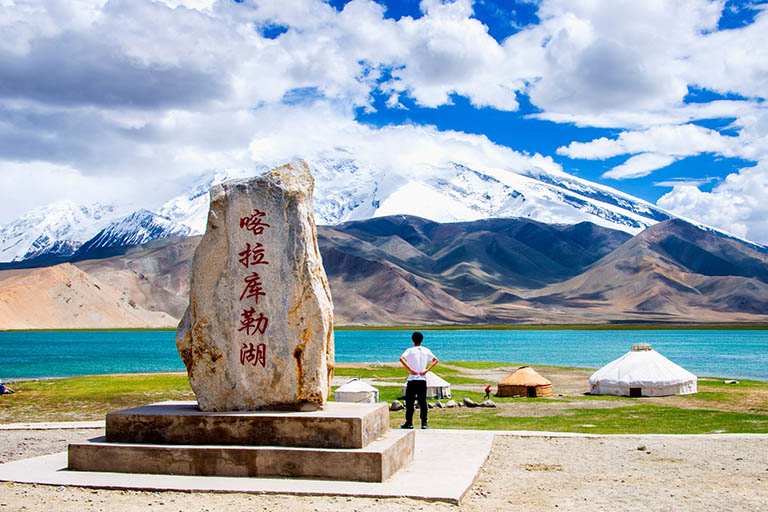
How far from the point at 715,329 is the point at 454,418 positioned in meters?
158

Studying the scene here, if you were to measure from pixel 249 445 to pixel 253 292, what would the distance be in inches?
80.2

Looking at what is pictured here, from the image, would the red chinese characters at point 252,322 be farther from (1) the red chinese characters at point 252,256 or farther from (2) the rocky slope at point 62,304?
(2) the rocky slope at point 62,304

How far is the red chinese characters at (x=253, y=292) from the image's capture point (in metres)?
10.2

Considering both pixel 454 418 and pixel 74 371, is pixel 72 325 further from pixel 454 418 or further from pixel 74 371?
pixel 454 418

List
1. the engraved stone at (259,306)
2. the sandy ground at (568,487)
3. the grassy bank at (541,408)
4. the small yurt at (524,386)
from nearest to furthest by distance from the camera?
the sandy ground at (568,487) < the engraved stone at (259,306) < the grassy bank at (541,408) < the small yurt at (524,386)

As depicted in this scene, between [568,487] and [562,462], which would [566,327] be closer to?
[562,462]

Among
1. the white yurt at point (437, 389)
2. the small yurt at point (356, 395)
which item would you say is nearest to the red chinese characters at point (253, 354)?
the small yurt at point (356, 395)

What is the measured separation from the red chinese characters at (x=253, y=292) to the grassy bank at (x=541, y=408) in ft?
22.4

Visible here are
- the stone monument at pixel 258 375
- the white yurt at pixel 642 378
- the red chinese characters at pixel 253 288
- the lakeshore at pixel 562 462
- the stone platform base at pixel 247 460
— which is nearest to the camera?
the lakeshore at pixel 562 462

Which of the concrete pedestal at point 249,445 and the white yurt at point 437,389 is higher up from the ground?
the concrete pedestal at point 249,445

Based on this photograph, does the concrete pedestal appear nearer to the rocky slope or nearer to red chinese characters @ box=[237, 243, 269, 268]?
red chinese characters @ box=[237, 243, 269, 268]

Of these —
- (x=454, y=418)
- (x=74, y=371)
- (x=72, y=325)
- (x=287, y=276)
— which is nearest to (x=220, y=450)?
(x=287, y=276)

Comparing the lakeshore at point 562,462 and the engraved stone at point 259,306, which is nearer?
the lakeshore at point 562,462

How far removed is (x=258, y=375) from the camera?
33.3 feet
